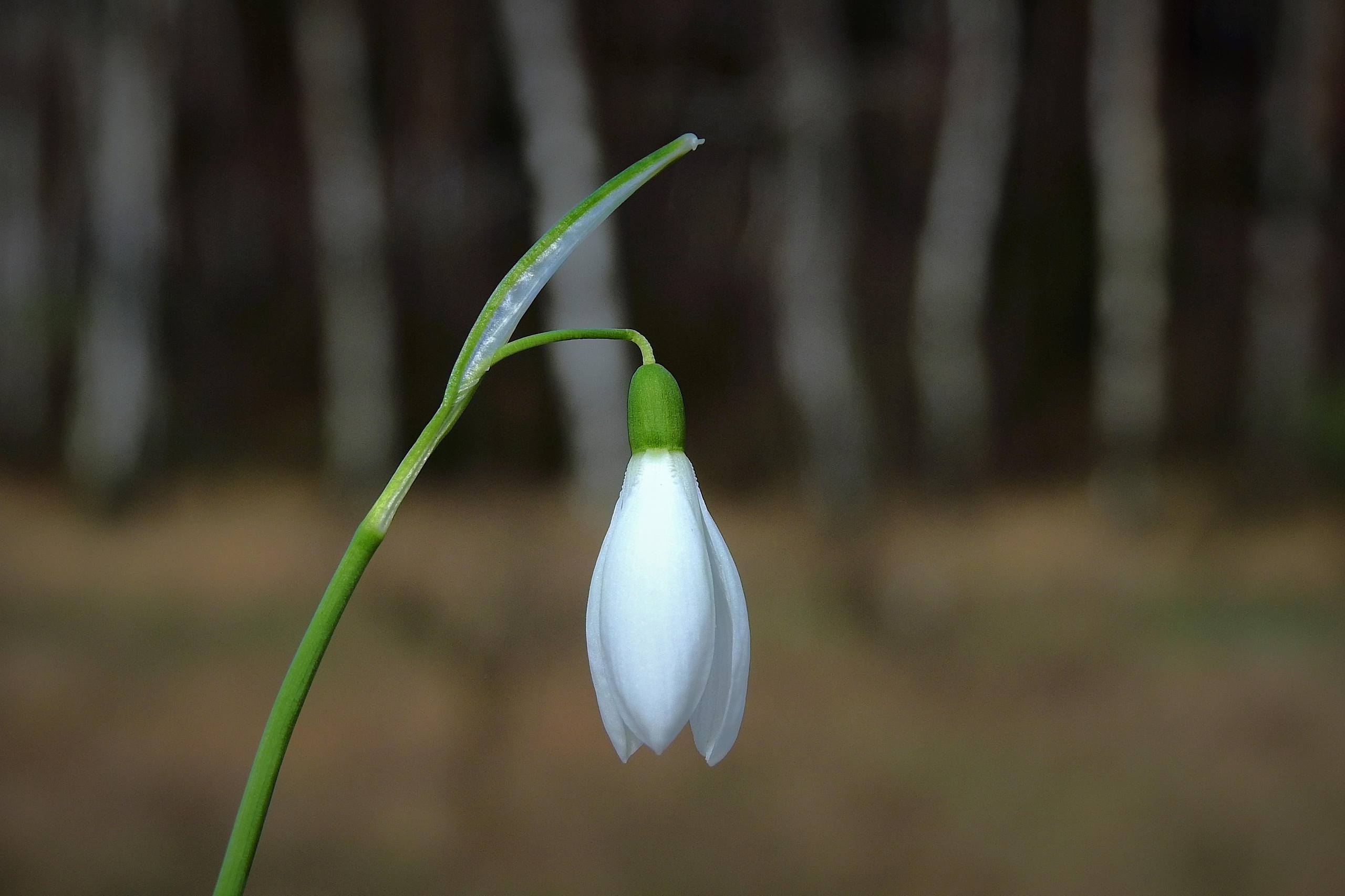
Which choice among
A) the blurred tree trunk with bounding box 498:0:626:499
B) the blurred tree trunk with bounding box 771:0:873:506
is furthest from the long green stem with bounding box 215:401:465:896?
the blurred tree trunk with bounding box 771:0:873:506

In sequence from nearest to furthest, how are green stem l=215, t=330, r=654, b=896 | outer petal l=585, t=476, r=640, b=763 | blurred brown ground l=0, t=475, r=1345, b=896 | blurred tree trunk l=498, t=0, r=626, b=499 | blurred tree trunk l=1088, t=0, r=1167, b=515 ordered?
green stem l=215, t=330, r=654, b=896 → outer petal l=585, t=476, r=640, b=763 → blurred brown ground l=0, t=475, r=1345, b=896 → blurred tree trunk l=498, t=0, r=626, b=499 → blurred tree trunk l=1088, t=0, r=1167, b=515

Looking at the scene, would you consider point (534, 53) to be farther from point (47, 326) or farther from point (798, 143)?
point (47, 326)

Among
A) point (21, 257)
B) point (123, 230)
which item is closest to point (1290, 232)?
point (123, 230)

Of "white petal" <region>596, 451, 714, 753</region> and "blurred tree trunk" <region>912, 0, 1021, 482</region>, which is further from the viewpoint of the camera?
"blurred tree trunk" <region>912, 0, 1021, 482</region>

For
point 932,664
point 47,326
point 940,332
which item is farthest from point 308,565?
point 940,332

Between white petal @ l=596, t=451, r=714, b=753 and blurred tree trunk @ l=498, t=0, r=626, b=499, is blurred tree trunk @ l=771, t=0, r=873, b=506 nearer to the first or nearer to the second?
blurred tree trunk @ l=498, t=0, r=626, b=499

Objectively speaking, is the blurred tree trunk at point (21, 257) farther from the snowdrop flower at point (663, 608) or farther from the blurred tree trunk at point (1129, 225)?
the snowdrop flower at point (663, 608)

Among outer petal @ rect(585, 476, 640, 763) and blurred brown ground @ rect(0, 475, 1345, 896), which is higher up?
outer petal @ rect(585, 476, 640, 763)
